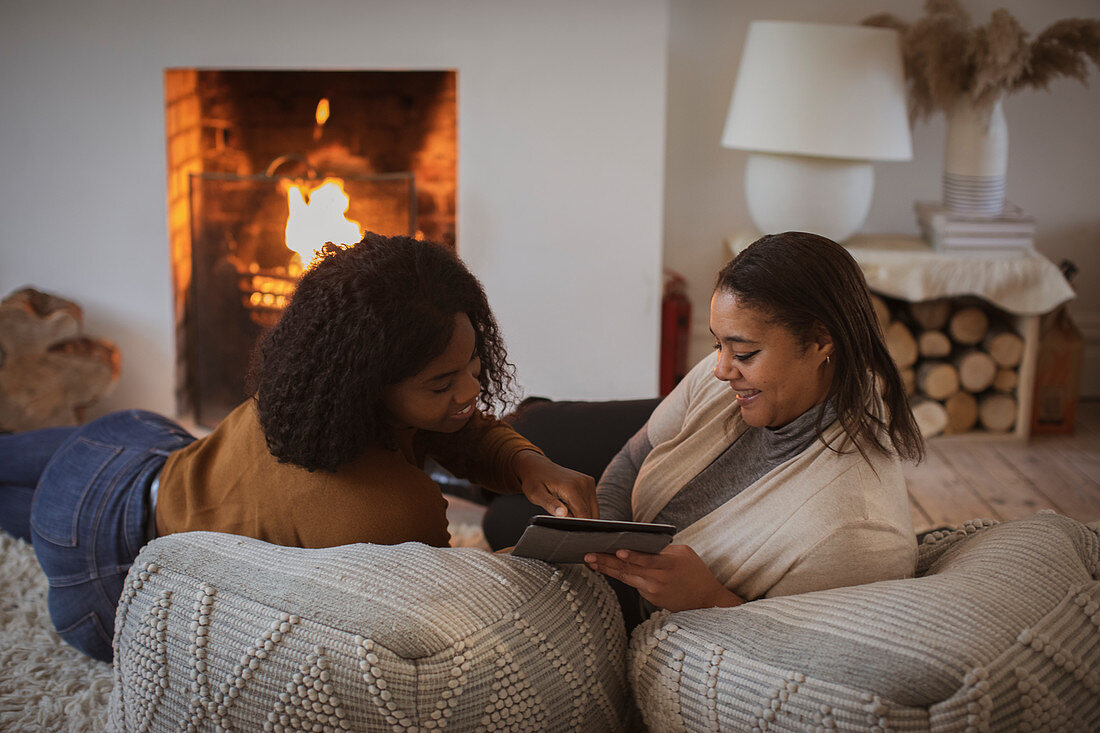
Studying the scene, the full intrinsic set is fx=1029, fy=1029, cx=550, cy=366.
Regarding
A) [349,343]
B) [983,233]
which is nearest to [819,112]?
[983,233]

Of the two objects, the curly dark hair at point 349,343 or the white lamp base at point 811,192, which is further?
the white lamp base at point 811,192

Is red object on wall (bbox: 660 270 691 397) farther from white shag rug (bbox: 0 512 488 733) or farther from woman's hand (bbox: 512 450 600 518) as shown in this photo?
white shag rug (bbox: 0 512 488 733)

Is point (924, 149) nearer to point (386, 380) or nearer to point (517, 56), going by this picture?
point (517, 56)

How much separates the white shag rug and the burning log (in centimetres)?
82

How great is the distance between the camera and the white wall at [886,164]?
3264 mm

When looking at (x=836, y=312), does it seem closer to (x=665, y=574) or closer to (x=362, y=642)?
(x=665, y=574)

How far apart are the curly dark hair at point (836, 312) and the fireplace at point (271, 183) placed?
1.72 meters

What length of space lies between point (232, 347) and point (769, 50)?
5.78 feet

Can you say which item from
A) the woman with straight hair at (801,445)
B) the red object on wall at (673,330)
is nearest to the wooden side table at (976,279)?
the red object on wall at (673,330)

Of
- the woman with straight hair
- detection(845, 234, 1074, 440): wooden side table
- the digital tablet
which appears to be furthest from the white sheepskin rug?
detection(845, 234, 1074, 440): wooden side table

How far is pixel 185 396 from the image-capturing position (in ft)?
10.5

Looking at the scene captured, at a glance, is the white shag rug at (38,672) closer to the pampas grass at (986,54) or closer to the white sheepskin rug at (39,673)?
the white sheepskin rug at (39,673)

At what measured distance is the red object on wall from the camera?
3.23 m

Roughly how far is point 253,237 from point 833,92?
167 cm
